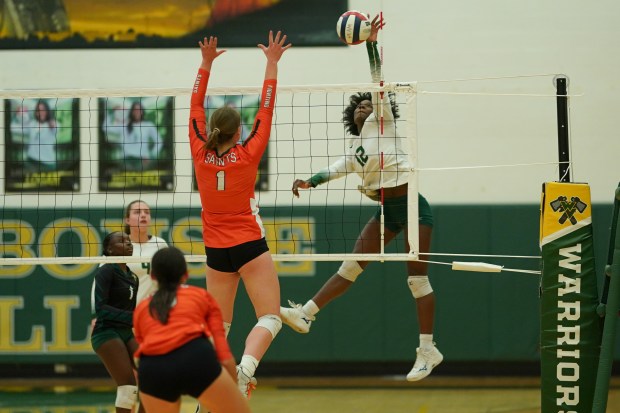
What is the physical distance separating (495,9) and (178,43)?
3453 mm

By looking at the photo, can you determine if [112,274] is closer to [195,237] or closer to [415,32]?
[195,237]

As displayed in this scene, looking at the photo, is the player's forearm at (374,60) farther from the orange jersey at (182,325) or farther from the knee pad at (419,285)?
the orange jersey at (182,325)

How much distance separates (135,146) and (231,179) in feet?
15.2

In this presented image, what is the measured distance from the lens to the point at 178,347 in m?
4.49

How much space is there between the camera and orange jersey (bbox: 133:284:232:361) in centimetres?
450

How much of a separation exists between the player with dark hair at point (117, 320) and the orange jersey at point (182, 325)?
199 centimetres

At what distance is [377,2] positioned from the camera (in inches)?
398

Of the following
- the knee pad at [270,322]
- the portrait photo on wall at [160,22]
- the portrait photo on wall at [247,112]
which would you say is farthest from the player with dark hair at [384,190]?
the portrait photo on wall at [160,22]

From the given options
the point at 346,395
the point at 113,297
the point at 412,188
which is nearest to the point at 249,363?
the point at 113,297

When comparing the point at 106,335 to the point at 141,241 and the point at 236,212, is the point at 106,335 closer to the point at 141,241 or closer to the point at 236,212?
the point at 141,241

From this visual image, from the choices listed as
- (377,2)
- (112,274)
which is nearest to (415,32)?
(377,2)

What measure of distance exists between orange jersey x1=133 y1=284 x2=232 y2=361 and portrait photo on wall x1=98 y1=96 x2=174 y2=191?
5.57 metres

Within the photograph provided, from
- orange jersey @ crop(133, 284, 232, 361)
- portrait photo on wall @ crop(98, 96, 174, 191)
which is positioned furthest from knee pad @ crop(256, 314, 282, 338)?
portrait photo on wall @ crop(98, 96, 174, 191)

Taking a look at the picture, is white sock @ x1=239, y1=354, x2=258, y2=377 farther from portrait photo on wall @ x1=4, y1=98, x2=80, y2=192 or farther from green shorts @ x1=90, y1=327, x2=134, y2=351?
portrait photo on wall @ x1=4, y1=98, x2=80, y2=192
